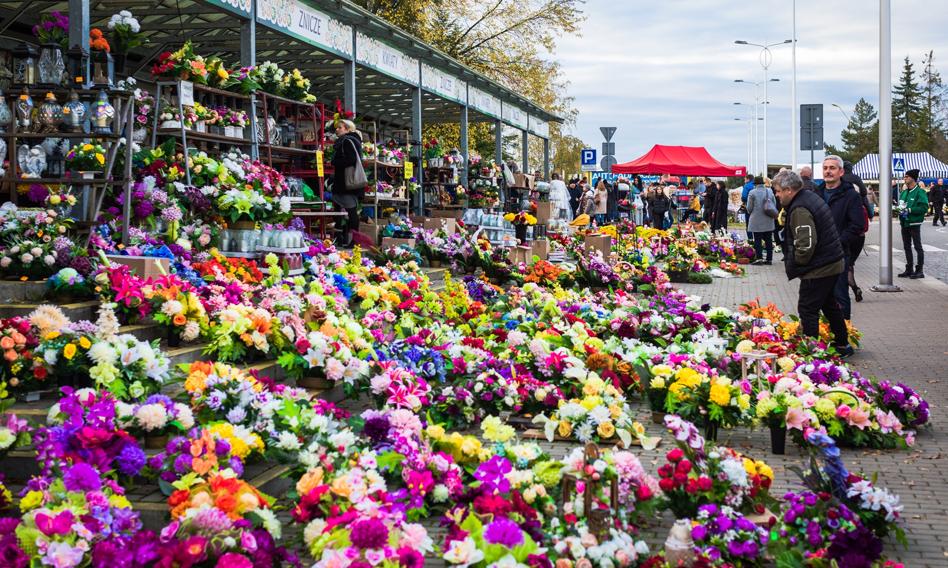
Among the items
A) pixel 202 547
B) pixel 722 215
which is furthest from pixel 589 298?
pixel 722 215

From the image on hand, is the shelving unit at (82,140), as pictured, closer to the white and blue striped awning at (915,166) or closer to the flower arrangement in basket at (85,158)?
the flower arrangement in basket at (85,158)

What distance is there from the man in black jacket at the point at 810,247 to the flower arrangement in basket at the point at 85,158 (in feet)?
19.5

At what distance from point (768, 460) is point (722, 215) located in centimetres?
2625

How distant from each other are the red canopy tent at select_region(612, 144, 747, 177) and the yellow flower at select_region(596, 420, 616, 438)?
82.4 feet

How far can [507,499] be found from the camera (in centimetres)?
476

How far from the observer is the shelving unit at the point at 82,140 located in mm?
8383

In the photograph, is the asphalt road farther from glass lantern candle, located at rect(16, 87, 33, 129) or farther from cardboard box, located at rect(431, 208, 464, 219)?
glass lantern candle, located at rect(16, 87, 33, 129)

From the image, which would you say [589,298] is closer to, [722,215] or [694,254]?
[694,254]

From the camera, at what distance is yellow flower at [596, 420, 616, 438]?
6484mm

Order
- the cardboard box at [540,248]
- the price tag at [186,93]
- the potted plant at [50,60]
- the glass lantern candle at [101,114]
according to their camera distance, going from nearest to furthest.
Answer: the glass lantern candle at [101,114] < the potted plant at [50,60] < the price tag at [186,93] < the cardboard box at [540,248]

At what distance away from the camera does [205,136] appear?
39.2 feet

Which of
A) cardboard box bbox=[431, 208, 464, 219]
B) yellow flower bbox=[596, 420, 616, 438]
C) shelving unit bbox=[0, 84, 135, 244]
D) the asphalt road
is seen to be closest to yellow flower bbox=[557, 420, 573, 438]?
yellow flower bbox=[596, 420, 616, 438]

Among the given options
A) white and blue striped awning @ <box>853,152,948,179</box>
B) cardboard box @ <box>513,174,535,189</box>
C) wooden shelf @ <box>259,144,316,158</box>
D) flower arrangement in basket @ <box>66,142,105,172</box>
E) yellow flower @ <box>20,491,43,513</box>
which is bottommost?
yellow flower @ <box>20,491,43,513</box>

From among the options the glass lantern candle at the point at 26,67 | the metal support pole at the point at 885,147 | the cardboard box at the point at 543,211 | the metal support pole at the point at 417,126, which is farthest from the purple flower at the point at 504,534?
the cardboard box at the point at 543,211
